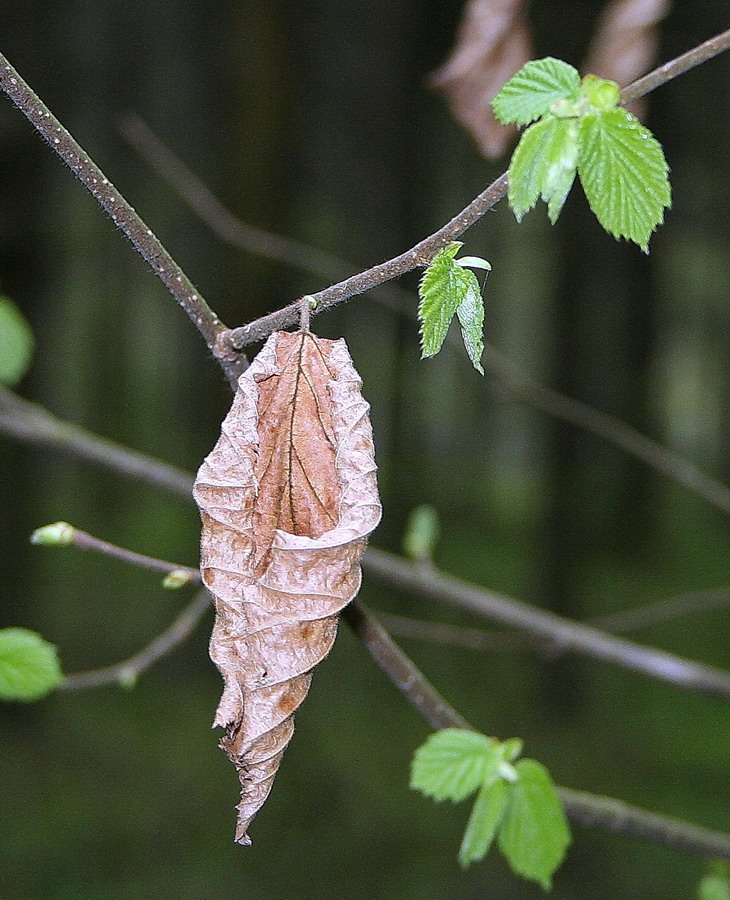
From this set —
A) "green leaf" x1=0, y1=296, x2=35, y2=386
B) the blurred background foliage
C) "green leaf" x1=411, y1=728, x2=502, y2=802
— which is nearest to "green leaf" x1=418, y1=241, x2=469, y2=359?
"green leaf" x1=411, y1=728, x2=502, y2=802

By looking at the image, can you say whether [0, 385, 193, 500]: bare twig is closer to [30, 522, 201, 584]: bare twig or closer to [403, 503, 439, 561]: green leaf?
[403, 503, 439, 561]: green leaf

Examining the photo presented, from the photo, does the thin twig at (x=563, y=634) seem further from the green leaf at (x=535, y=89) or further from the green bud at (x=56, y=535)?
the green leaf at (x=535, y=89)

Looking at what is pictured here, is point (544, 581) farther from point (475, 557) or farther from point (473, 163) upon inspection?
point (475, 557)

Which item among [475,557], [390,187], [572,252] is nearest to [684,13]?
[572,252]

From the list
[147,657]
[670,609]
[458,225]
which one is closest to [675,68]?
[458,225]

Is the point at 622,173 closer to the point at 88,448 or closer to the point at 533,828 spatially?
the point at 533,828

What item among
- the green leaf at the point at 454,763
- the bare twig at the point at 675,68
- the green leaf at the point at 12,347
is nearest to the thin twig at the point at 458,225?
the bare twig at the point at 675,68
